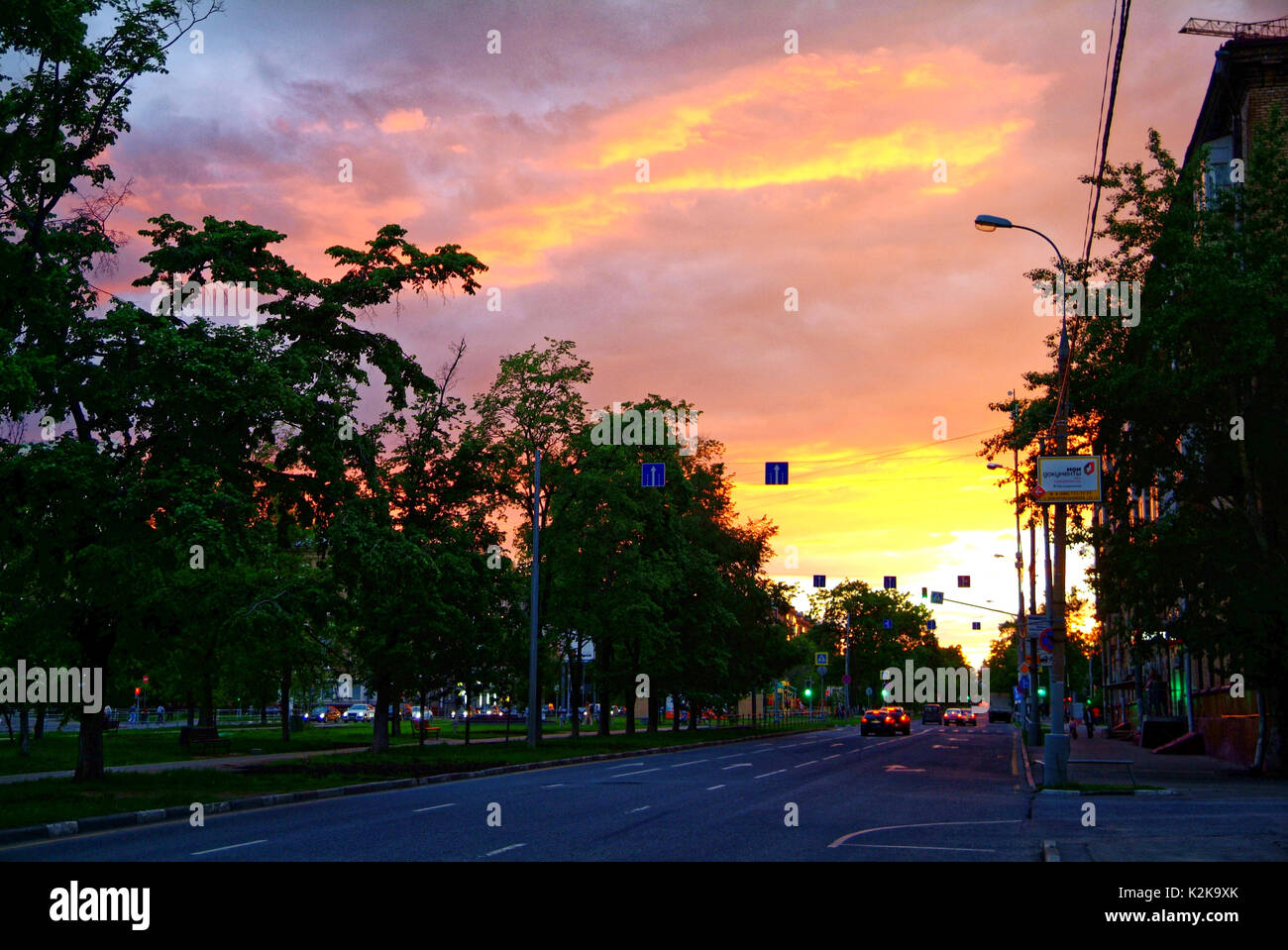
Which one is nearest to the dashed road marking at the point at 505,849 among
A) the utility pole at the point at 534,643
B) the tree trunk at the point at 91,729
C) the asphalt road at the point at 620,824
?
the asphalt road at the point at 620,824

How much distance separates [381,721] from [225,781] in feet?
41.3

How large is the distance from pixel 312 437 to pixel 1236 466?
21404 millimetres

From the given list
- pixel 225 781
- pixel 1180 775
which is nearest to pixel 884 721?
pixel 1180 775

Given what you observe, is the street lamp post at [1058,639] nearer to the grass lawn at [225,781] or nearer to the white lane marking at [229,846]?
the grass lawn at [225,781]

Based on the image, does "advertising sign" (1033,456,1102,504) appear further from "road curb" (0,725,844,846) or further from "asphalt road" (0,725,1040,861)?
"road curb" (0,725,844,846)

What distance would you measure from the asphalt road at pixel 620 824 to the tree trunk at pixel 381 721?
29.0ft

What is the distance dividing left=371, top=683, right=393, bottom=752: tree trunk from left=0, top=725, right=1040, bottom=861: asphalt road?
8.85 m

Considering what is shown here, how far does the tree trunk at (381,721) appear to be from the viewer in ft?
116

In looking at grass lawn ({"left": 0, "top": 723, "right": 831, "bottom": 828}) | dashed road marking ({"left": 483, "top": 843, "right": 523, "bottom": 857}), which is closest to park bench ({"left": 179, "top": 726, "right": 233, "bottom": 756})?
grass lawn ({"left": 0, "top": 723, "right": 831, "bottom": 828})

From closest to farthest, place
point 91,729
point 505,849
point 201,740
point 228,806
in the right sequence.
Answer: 1. point 505,849
2. point 228,806
3. point 91,729
4. point 201,740

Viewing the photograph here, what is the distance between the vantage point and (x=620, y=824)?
53.0 ft

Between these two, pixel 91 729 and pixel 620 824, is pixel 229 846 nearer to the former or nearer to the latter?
pixel 620 824

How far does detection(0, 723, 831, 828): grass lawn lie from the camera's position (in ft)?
58.6
